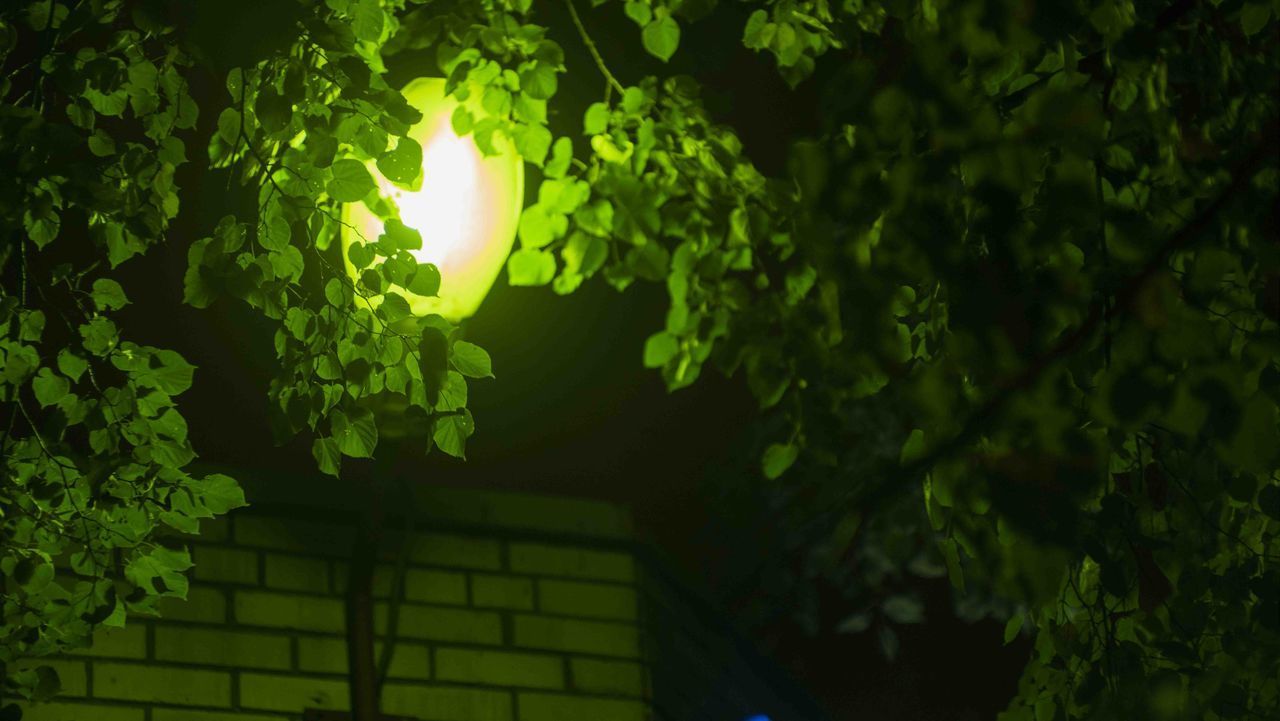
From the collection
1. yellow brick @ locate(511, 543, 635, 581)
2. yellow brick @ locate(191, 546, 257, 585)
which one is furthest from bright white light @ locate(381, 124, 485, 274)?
yellow brick @ locate(511, 543, 635, 581)

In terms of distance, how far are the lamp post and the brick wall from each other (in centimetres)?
107

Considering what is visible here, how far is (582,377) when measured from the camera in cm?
537

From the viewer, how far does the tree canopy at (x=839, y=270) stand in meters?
2.90

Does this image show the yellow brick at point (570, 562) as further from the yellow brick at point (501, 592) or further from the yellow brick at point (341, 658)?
the yellow brick at point (341, 658)

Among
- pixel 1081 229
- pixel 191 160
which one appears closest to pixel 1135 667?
pixel 1081 229

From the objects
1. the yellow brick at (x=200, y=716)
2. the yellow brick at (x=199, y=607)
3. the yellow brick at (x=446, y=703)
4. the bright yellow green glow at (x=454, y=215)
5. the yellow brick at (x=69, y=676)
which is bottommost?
the yellow brick at (x=200, y=716)

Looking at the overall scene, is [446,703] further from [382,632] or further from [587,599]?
[587,599]

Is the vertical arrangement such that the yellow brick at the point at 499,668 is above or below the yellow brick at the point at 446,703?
above

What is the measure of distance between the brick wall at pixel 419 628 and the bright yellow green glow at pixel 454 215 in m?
1.24

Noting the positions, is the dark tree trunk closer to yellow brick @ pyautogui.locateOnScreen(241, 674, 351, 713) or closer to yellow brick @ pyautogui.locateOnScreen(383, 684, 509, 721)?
yellow brick @ pyautogui.locateOnScreen(241, 674, 351, 713)

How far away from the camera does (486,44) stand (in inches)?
158

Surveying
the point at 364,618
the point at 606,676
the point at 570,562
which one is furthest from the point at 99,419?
the point at 606,676

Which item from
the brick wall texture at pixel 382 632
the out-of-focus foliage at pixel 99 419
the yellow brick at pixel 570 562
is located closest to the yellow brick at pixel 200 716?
the brick wall texture at pixel 382 632

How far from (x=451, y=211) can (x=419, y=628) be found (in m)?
1.73
